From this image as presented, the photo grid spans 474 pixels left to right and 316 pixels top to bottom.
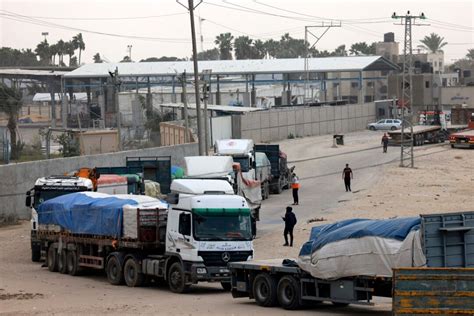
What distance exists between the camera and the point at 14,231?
46.2m

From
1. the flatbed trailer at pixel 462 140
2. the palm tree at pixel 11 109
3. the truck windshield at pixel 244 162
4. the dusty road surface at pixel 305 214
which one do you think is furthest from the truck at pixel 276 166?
the flatbed trailer at pixel 462 140

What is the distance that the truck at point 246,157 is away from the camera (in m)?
50.6

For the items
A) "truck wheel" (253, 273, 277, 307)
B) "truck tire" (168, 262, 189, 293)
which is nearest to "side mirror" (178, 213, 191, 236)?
"truck tire" (168, 262, 189, 293)

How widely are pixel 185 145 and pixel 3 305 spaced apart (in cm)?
4067

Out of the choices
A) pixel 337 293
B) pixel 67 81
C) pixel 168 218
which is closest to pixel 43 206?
pixel 168 218

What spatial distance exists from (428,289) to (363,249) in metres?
2.24

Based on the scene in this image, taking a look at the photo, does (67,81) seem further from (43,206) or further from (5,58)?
(43,206)

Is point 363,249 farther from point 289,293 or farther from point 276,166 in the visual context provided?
point 276,166

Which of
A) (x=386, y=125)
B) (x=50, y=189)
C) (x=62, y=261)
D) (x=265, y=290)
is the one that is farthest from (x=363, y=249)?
(x=386, y=125)

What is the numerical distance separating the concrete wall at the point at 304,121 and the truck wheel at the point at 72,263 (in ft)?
179

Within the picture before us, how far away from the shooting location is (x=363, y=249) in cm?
2197

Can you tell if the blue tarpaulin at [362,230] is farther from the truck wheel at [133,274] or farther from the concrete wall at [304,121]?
the concrete wall at [304,121]

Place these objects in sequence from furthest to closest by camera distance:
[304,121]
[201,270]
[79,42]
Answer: [79,42], [304,121], [201,270]

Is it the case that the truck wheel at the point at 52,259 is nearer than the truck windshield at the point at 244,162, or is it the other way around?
the truck wheel at the point at 52,259
